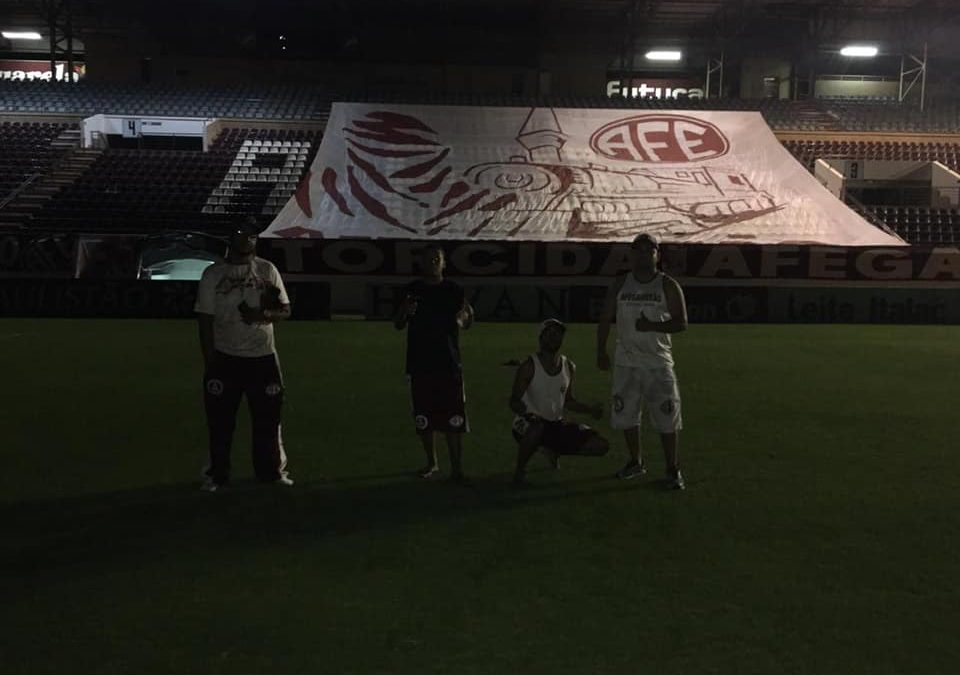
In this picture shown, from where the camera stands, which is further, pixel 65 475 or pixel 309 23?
pixel 309 23

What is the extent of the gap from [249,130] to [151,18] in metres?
7.51

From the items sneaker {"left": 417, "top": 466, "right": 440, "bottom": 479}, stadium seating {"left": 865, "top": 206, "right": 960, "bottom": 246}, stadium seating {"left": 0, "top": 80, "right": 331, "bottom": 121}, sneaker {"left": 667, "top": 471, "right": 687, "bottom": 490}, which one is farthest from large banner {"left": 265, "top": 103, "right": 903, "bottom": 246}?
sneaker {"left": 667, "top": 471, "right": 687, "bottom": 490}

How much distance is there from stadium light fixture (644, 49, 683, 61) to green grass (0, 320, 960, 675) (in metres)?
30.6

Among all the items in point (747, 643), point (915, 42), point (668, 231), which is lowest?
point (747, 643)

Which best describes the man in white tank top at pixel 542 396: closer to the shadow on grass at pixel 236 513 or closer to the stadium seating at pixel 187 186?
the shadow on grass at pixel 236 513

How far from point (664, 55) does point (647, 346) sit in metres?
34.6

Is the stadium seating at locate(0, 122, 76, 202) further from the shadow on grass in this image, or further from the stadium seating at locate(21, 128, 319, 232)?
the shadow on grass

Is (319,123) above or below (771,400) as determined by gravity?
above

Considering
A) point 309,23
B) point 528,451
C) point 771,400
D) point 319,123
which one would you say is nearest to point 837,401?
point 771,400

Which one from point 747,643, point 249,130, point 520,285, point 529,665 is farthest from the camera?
point 249,130

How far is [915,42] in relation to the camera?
115 feet

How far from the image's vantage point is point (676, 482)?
6.23m

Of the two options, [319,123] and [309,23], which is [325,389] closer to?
[319,123]

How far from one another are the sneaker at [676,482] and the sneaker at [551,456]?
934mm
